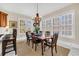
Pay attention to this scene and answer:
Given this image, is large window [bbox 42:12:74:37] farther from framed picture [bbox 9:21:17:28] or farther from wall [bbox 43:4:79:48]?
framed picture [bbox 9:21:17:28]

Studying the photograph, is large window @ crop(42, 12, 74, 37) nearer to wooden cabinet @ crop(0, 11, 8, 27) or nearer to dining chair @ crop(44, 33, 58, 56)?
dining chair @ crop(44, 33, 58, 56)

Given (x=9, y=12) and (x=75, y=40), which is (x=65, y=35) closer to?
(x=75, y=40)

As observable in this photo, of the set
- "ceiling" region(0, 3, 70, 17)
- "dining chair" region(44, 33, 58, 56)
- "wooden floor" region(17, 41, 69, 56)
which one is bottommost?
"wooden floor" region(17, 41, 69, 56)

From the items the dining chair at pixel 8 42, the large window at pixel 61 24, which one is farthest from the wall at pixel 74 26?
the dining chair at pixel 8 42

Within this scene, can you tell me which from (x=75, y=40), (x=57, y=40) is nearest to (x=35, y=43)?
(x=57, y=40)

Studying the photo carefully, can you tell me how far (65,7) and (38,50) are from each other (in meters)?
0.96

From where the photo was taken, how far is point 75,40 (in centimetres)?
217

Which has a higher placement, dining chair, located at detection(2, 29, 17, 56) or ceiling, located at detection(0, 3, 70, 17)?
ceiling, located at detection(0, 3, 70, 17)

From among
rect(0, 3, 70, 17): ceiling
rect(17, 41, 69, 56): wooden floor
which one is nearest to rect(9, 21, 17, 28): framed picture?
rect(0, 3, 70, 17): ceiling

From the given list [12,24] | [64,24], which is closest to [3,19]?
[12,24]

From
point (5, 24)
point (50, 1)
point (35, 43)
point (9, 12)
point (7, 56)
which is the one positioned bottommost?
point (7, 56)

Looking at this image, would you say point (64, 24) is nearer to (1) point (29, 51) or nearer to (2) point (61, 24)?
(2) point (61, 24)

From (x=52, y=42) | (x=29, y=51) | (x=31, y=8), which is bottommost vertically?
(x=29, y=51)

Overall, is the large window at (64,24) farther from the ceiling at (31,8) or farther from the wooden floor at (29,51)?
the wooden floor at (29,51)
